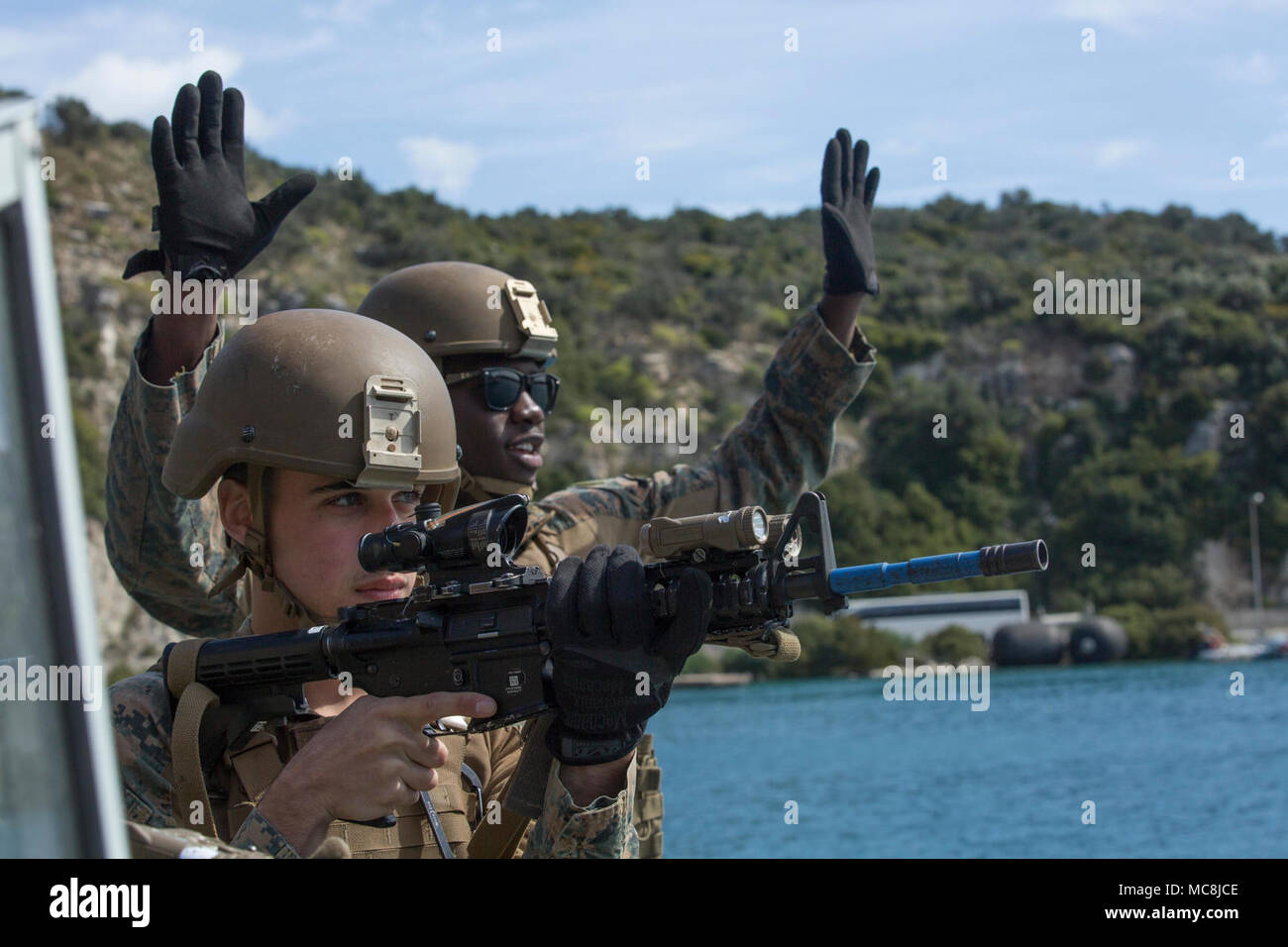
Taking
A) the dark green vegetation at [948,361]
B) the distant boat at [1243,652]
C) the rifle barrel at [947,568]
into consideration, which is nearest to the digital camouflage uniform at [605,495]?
the rifle barrel at [947,568]

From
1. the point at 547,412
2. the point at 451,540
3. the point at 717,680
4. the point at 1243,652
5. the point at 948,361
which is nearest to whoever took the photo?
the point at 451,540

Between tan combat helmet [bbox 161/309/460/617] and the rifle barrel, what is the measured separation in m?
1.10

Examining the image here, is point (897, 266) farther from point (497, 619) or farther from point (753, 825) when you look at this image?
point (497, 619)

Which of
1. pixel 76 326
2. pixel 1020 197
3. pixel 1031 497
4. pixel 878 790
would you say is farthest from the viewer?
pixel 1020 197

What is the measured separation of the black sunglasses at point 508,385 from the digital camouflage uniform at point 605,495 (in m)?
0.32

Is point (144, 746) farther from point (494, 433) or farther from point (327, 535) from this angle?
point (494, 433)

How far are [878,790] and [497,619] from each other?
26625 millimetres

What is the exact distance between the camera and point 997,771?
31.3 meters

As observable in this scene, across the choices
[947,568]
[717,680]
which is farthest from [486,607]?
[717,680]

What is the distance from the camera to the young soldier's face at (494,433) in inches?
207

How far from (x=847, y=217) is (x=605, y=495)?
4.13 ft

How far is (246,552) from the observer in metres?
3.75

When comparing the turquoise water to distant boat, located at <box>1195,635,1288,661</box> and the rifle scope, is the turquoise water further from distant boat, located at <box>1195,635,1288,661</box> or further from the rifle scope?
the rifle scope
